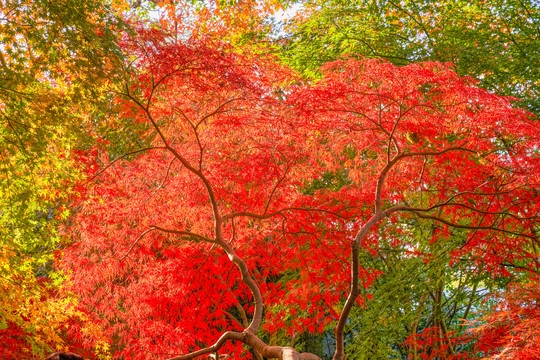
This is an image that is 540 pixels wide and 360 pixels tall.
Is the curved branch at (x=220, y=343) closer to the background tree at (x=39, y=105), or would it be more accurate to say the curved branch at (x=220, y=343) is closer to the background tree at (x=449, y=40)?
the background tree at (x=39, y=105)

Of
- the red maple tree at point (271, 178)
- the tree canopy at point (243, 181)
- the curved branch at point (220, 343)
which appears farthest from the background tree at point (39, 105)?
the curved branch at point (220, 343)

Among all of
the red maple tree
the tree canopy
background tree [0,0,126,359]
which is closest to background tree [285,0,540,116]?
the tree canopy

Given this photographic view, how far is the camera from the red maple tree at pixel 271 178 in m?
3.54

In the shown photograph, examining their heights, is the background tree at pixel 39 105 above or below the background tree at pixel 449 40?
below

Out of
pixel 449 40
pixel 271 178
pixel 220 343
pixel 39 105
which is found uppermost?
pixel 449 40

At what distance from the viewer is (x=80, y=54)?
3352mm

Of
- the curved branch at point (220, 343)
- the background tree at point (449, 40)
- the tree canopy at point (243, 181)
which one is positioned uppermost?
the background tree at point (449, 40)

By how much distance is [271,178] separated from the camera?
4.24 m

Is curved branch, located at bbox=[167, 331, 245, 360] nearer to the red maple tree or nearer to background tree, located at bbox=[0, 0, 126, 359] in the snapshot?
the red maple tree

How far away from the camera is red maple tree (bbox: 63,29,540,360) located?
139 inches

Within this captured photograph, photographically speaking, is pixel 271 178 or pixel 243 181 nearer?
pixel 271 178

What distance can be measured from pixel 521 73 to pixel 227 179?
3752mm

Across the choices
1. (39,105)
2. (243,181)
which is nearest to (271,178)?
(243,181)

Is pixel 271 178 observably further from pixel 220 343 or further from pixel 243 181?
pixel 220 343
